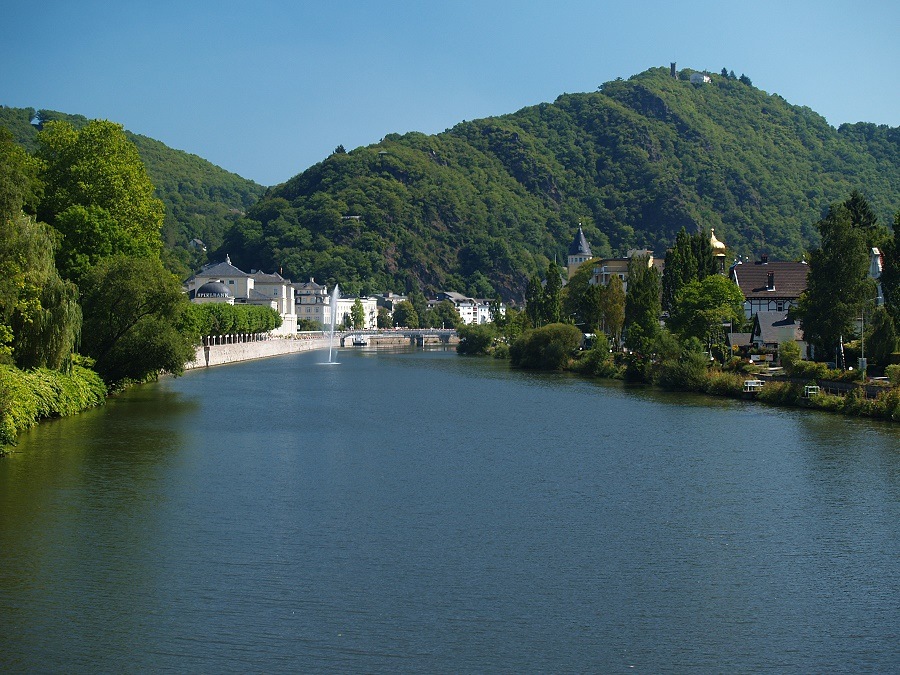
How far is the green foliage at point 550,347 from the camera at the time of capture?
3369 inches

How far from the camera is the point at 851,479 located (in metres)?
30.7

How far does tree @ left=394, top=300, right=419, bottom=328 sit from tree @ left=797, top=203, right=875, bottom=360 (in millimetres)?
142482

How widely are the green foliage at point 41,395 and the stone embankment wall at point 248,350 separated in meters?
16.4

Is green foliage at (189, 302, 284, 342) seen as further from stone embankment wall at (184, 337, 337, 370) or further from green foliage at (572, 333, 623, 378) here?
green foliage at (572, 333, 623, 378)

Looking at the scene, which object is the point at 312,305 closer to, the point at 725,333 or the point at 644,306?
the point at 644,306

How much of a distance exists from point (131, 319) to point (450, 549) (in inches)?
1257

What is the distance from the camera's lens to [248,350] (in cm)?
10356

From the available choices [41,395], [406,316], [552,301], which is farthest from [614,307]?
[406,316]

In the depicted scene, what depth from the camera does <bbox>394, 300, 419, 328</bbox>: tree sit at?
194 metres

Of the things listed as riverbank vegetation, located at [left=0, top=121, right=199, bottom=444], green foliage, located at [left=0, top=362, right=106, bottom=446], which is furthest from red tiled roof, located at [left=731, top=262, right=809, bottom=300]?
green foliage, located at [left=0, top=362, right=106, bottom=446]

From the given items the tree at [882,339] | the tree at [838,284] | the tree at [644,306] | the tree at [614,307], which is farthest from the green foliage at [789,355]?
the tree at [614,307]

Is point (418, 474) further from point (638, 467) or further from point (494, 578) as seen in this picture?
point (494, 578)

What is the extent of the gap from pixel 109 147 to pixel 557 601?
43953mm

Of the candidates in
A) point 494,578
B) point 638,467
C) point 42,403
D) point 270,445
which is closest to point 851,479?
point 638,467
